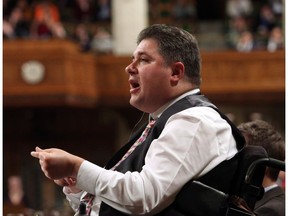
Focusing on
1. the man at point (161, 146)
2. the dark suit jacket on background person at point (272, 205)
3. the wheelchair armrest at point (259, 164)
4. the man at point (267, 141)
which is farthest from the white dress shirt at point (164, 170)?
the man at point (267, 141)

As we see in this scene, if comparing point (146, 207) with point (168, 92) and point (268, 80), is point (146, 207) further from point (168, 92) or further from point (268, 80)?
point (268, 80)

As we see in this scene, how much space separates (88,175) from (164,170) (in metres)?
0.25

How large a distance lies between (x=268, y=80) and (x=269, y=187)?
1362cm

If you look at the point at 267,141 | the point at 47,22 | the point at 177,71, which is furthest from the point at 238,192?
the point at 47,22

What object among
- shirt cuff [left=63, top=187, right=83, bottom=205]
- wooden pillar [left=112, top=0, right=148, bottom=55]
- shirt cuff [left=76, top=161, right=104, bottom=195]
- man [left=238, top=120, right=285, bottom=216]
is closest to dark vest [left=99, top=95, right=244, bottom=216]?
shirt cuff [left=76, top=161, right=104, bottom=195]

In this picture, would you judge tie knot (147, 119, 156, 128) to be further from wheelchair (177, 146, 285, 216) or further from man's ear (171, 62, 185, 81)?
wheelchair (177, 146, 285, 216)

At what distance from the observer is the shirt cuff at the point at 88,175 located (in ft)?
9.36

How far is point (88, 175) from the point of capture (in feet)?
9.38

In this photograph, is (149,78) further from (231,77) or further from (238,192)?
(231,77)

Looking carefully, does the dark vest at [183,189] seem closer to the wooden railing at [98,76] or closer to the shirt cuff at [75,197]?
the shirt cuff at [75,197]

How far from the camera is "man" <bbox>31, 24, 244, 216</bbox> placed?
9.25 ft

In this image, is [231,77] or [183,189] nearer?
[183,189]

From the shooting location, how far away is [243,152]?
306cm

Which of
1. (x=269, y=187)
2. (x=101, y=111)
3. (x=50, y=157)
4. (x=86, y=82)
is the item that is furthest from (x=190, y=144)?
(x=101, y=111)
